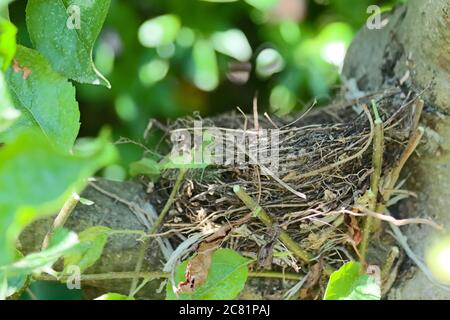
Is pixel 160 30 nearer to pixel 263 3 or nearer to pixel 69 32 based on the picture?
pixel 263 3

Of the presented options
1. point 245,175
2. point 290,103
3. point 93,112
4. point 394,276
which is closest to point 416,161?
point 394,276

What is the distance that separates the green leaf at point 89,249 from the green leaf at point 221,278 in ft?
0.43

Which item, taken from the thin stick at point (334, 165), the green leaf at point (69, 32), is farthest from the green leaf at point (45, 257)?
the thin stick at point (334, 165)

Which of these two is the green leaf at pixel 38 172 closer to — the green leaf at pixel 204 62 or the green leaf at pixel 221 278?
→ the green leaf at pixel 221 278

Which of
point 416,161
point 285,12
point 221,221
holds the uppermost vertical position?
point 285,12

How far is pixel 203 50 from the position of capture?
7.11ft

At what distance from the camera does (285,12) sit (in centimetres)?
223

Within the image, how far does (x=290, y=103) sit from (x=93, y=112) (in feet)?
1.97

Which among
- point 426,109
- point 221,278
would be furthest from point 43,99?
point 426,109

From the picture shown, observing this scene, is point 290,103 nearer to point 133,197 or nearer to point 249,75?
point 249,75

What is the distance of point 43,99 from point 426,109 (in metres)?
0.64

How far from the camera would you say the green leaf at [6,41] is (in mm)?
867

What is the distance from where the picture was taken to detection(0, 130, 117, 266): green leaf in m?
0.69

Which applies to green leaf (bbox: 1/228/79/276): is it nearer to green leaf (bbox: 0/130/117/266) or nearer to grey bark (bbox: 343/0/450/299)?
green leaf (bbox: 0/130/117/266)
